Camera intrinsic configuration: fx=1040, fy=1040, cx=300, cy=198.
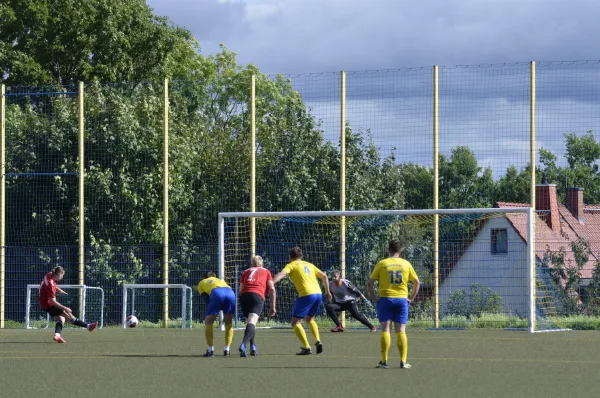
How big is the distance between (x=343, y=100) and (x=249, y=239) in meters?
4.05

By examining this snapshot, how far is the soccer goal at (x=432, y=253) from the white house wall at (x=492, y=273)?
0.9 inches

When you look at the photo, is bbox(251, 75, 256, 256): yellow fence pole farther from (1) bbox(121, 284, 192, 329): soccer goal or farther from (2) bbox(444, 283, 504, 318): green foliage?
(2) bbox(444, 283, 504, 318): green foliage

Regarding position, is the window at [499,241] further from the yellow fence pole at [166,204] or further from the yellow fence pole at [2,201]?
the yellow fence pole at [2,201]

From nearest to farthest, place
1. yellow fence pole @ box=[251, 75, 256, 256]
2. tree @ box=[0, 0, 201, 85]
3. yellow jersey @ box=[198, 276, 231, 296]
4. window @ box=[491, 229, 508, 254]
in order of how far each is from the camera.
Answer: yellow jersey @ box=[198, 276, 231, 296]
window @ box=[491, 229, 508, 254]
yellow fence pole @ box=[251, 75, 256, 256]
tree @ box=[0, 0, 201, 85]

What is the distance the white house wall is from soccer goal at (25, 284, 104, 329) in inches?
345

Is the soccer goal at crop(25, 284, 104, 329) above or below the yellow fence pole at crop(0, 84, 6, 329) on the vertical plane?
below

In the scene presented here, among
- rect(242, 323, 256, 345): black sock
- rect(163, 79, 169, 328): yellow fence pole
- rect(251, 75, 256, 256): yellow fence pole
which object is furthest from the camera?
rect(163, 79, 169, 328): yellow fence pole

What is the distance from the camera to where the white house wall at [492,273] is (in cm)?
2281

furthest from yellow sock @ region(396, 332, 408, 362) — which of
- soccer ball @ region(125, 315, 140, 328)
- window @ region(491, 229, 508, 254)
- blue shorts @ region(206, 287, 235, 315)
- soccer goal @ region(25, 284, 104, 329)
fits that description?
soccer goal @ region(25, 284, 104, 329)

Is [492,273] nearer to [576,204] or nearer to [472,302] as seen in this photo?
[472,302]

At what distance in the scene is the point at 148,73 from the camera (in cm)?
4250

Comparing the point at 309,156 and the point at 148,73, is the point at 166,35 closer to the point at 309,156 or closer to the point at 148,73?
the point at 148,73

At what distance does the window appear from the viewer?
24.2 m

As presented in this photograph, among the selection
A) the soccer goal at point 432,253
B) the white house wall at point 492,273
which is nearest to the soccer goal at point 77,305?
the soccer goal at point 432,253
